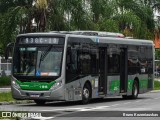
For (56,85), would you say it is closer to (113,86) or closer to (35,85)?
(35,85)

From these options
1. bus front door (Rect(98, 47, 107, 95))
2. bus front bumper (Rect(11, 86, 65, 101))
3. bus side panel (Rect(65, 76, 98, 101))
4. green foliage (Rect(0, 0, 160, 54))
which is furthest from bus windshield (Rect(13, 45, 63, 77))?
green foliage (Rect(0, 0, 160, 54))

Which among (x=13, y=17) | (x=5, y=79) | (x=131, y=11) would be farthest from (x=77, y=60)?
(x=131, y=11)

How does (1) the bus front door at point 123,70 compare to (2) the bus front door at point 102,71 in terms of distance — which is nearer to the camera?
(2) the bus front door at point 102,71

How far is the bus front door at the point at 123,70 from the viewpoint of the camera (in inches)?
1096

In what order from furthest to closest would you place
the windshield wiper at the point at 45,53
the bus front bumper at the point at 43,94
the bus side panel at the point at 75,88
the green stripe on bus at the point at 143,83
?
the green stripe on bus at the point at 143,83 < the bus side panel at the point at 75,88 < the windshield wiper at the point at 45,53 < the bus front bumper at the point at 43,94

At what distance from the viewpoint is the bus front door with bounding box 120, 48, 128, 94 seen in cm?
2785

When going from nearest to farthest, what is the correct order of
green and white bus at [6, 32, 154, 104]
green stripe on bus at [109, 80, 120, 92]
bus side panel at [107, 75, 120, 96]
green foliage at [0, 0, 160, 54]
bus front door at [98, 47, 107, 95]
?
1. green and white bus at [6, 32, 154, 104]
2. bus front door at [98, 47, 107, 95]
3. bus side panel at [107, 75, 120, 96]
4. green stripe on bus at [109, 80, 120, 92]
5. green foliage at [0, 0, 160, 54]

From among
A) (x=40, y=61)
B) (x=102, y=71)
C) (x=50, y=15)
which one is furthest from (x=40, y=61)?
(x=50, y=15)

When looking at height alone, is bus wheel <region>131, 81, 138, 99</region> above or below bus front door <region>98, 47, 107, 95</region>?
below

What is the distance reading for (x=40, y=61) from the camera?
22906 millimetres

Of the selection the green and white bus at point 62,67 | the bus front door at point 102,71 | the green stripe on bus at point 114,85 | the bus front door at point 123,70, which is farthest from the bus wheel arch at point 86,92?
the bus front door at point 123,70

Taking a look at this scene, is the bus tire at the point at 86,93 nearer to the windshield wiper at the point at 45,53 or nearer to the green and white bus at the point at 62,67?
the green and white bus at the point at 62,67

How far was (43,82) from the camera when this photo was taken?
74.6ft

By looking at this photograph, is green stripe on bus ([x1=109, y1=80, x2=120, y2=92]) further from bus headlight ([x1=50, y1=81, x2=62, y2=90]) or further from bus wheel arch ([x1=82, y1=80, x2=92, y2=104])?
bus headlight ([x1=50, y1=81, x2=62, y2=90])
